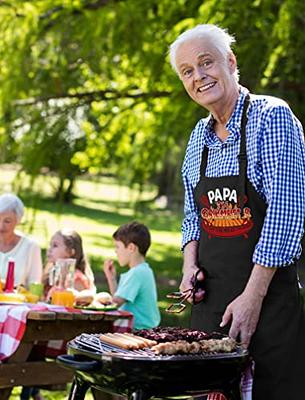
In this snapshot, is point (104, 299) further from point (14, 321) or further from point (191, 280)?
point (191, 280)

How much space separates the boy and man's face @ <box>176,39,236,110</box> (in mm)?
2364

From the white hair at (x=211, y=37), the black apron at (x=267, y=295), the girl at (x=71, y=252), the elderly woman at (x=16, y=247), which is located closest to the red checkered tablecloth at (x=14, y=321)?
the girl at (x=71, y=252)

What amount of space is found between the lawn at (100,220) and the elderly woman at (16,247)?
30.5 inches

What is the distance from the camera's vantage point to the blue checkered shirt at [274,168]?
319 cm

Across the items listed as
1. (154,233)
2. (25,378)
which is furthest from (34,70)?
(154,233)

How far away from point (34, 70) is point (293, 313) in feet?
19.6

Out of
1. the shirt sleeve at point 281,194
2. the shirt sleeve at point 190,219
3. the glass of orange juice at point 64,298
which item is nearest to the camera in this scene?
the shirt sleeve at point 281,194

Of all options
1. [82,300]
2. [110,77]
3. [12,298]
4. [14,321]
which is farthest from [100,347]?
[110,77]

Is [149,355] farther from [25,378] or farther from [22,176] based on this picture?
[22,176]

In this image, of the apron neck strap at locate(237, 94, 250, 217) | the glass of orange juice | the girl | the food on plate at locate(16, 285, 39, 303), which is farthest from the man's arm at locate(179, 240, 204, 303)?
the girl

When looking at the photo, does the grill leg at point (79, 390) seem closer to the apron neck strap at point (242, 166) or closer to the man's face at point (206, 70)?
the apron neck strap at point (242, 166)

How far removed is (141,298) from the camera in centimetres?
569

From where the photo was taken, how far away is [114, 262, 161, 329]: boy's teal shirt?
565 centimetres

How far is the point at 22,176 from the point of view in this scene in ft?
28.9
